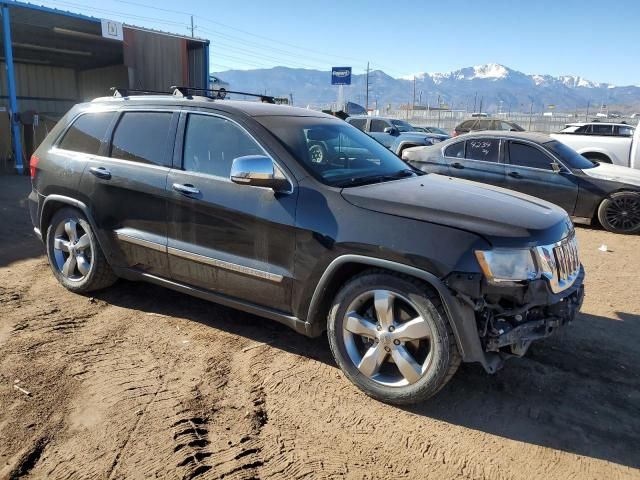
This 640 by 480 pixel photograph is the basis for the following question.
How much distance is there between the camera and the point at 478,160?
29.6 ft

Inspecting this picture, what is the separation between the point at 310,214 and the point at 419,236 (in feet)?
2.34

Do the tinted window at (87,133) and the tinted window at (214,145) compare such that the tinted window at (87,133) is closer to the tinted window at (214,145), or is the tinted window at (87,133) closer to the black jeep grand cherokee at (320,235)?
the black jeep grand cherokee at (320,235)

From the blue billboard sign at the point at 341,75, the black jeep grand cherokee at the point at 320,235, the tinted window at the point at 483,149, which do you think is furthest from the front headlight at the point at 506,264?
the blue billboard sign at the point at 341,75

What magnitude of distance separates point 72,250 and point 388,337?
3064 millimetres

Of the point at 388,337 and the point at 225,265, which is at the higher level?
the point at 225,265

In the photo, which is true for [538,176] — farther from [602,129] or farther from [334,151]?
[602,129]

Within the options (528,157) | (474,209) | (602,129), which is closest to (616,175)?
(528,157)

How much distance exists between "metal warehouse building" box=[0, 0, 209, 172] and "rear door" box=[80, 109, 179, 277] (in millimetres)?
10696

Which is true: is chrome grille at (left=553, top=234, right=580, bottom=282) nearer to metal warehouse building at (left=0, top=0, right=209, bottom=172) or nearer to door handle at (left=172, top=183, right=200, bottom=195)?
door handle at (left=172, top=183, right=200, bottom=195)

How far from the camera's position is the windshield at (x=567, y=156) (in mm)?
8383

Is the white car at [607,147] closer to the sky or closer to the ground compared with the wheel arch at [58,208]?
closer to the sky

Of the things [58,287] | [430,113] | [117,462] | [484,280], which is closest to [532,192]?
[484,280]

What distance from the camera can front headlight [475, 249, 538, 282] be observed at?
273cm

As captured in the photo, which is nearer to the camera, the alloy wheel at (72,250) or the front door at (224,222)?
the front door at (224,222)
